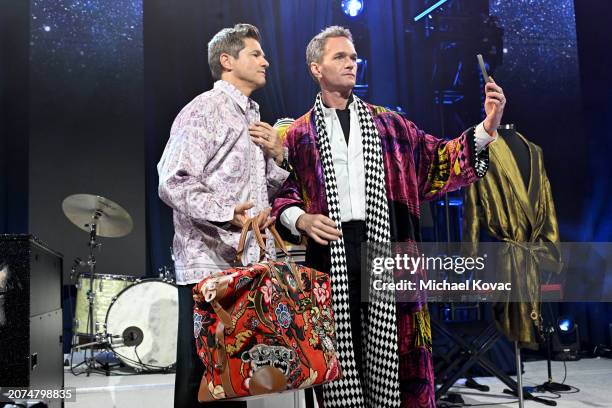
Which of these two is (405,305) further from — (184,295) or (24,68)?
(24,68)

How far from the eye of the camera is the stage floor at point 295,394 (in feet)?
12.4

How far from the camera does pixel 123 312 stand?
5297 mm

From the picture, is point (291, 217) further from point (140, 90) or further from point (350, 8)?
point (140, 90)

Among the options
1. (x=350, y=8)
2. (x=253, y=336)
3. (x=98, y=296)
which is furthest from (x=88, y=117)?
(x=253, y=336)

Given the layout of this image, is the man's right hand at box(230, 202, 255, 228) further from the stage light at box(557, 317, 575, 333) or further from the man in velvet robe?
the stage light at box(557, 317, 575, 333)

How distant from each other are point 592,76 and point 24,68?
4980 millimetres

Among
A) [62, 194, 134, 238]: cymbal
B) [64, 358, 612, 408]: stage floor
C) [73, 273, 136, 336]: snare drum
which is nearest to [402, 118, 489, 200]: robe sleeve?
[64, 358, 612, 408]: stage floor

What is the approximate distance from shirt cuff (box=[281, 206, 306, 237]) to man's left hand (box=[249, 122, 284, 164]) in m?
0.17

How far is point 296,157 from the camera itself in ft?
Result: 7.45

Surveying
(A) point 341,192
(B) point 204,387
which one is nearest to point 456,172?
(A) point 341,192

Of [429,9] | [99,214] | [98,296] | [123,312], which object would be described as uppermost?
[429,9]

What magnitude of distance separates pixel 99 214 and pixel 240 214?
3.54 meters

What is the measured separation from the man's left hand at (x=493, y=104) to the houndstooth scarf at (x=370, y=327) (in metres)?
0.37

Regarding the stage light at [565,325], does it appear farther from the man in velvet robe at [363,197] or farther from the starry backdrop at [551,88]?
the man in velvet robe at [363,197]
